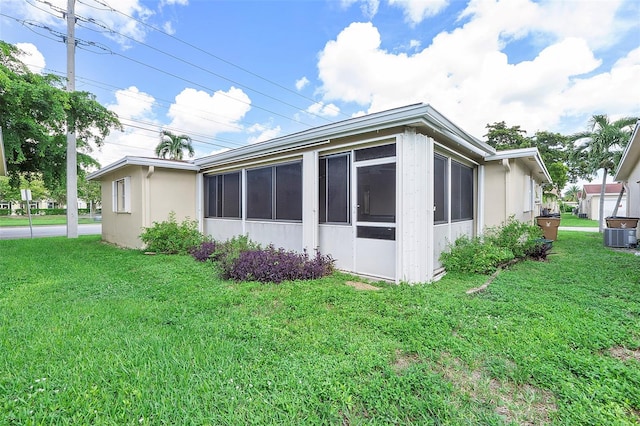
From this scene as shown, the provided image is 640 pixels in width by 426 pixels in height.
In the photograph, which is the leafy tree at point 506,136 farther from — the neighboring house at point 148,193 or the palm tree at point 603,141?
the neighboring house at point 148,193

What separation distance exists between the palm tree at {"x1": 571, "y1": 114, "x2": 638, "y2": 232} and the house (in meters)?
7.32

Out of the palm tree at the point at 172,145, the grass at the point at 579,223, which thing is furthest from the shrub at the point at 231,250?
the grass at the point at 579,223

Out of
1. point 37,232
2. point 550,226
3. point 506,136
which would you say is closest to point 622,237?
point 550,226

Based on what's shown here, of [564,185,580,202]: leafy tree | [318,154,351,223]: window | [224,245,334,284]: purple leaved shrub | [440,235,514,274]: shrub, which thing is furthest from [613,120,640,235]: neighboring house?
[564,185,580,202]: leafy tree

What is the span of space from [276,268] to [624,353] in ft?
14.1

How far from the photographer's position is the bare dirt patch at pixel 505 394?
6.08ft

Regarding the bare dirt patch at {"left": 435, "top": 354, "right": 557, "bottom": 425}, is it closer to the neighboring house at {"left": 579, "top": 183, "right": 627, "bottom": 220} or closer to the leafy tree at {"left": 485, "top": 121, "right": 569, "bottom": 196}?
the leafy tree at {"left": 485, "top": 121, "right": 569, "bottom": 196}

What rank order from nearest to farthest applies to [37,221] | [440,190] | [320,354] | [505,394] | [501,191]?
[505,394], [320,354], [440,190], [501,191], [37,221]

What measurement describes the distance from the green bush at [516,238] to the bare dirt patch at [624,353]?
13.0 feet

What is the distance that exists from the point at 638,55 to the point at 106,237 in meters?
19.4

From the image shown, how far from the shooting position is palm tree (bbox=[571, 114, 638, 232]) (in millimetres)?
13211

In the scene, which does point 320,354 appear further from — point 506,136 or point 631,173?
point 506,136

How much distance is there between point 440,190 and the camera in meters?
5.61

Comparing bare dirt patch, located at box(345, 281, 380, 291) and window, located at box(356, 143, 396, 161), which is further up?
window, located at box(356, 143, 396, 161)
